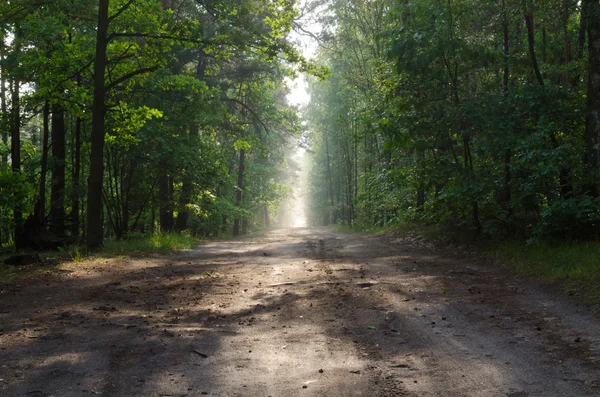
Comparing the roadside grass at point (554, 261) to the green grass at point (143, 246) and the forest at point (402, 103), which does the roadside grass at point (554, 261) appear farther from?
the green grass at point (143, 246)

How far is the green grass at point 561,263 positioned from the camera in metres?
7.33

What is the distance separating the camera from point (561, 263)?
889cm

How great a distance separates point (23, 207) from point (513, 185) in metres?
11.4

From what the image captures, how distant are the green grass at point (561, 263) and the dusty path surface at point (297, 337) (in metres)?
0.45

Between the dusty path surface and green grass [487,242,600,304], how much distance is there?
45 cm

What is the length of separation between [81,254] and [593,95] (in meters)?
12.9

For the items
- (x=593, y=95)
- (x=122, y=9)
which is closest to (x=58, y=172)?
(x=122, y=9)

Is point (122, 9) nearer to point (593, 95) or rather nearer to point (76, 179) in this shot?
point (76, 179)

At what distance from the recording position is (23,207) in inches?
445

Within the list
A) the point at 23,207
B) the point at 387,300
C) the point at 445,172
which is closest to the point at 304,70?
the point at 445,172

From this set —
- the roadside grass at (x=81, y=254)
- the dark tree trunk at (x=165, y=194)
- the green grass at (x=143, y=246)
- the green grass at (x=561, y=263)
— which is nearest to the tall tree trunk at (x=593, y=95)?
the green grass at (x=561, y=263)

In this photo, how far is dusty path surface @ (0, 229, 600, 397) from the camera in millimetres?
4012

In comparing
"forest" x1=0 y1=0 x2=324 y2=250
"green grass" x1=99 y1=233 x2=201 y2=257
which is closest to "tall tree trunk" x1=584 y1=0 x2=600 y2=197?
"forest" x1=0 y1=0 x2=324 y2=250

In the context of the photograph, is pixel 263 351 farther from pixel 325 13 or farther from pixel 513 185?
pixel 325 13
